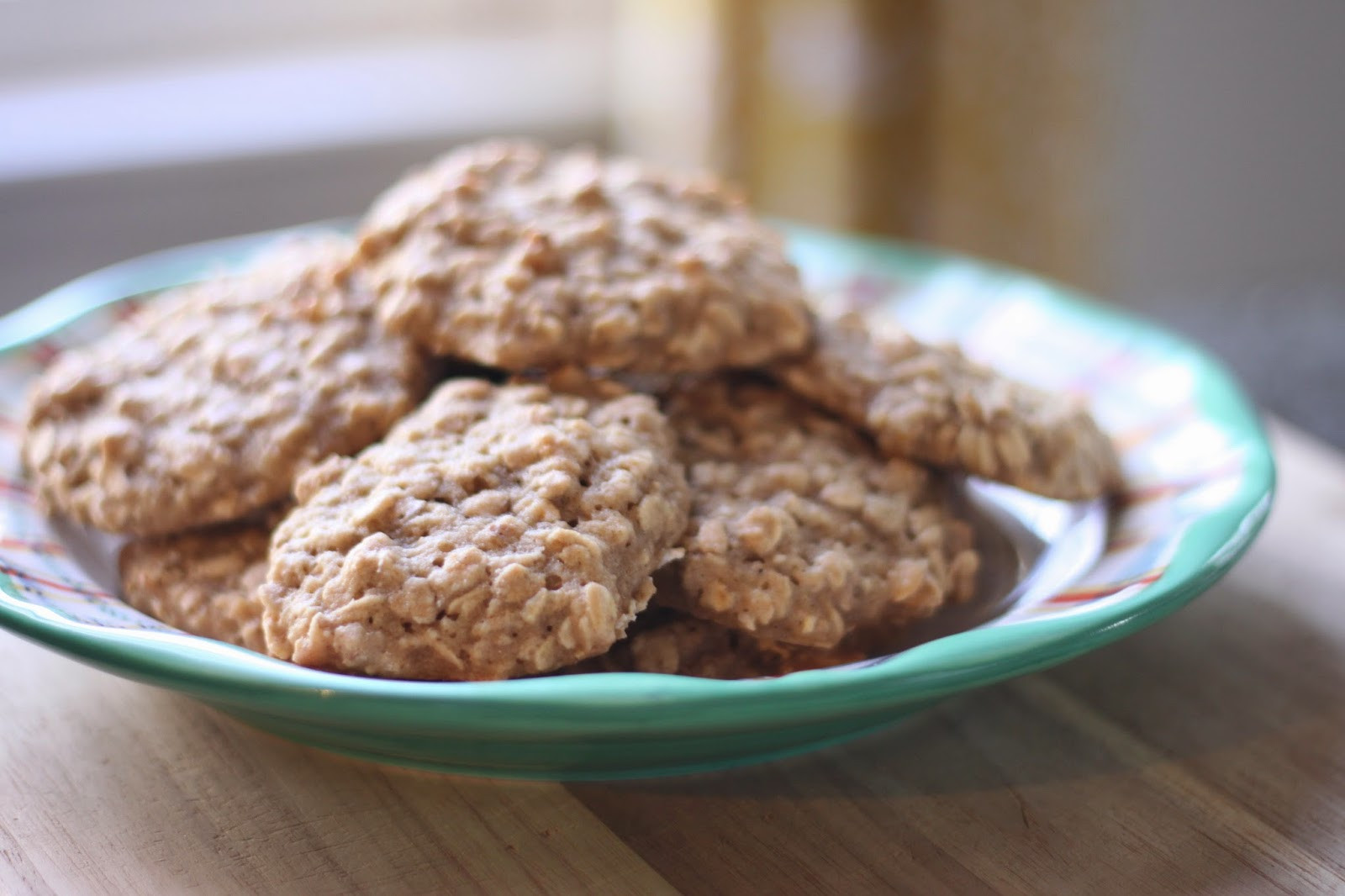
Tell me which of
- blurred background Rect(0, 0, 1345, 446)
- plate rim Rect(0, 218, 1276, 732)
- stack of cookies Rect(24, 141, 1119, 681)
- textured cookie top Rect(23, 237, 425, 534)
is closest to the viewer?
plate rim Rect(0, 218, 1276, 732)

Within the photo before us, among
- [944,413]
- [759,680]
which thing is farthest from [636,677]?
[944,413]

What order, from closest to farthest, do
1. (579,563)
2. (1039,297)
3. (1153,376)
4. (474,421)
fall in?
(579,563)
(474,421)
(1153,376)
(1039,297)

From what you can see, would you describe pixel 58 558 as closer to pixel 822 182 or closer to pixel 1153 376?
pixel 1153 376

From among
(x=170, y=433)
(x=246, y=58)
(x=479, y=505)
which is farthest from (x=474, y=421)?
(x=246, y=58)

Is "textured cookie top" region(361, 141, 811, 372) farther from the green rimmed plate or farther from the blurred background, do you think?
the blurred background

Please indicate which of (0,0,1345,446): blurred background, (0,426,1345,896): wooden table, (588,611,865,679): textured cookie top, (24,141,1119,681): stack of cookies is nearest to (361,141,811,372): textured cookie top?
(24,141,1119,681): stack of cookies
